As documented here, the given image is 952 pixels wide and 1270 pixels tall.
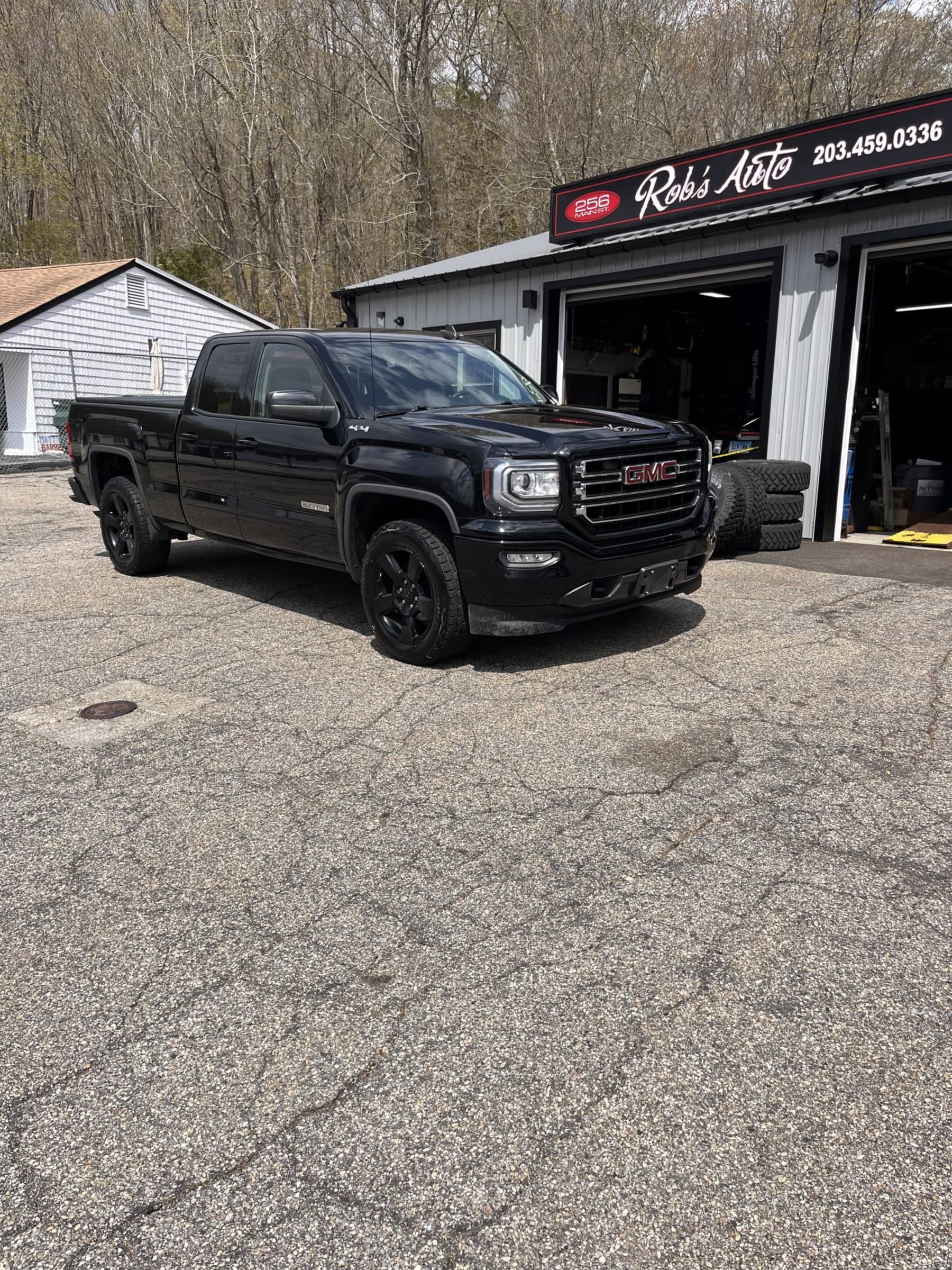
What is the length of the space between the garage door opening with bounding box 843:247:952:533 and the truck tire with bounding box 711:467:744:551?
2504mm

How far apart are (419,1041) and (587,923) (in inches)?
28.7

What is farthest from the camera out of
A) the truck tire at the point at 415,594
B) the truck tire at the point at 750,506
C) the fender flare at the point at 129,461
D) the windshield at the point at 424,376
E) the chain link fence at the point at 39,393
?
the chain link fence at the point at 39,393

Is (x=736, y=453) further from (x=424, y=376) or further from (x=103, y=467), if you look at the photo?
(x=103, y=467)

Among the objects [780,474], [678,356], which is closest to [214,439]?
[780,474]

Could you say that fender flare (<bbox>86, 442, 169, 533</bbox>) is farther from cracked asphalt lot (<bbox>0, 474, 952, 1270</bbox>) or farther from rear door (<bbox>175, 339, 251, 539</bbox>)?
cracked asphalt lot (<bbox>0, 474, 952, 1270</bbox>)

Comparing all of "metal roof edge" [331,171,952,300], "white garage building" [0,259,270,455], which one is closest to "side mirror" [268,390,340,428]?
"metal roof edge" [331,171,952,300]

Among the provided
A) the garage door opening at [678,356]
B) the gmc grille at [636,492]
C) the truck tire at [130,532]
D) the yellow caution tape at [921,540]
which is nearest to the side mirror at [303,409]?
the gmc grille at [636,492]

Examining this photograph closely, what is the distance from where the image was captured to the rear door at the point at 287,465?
5977 mm

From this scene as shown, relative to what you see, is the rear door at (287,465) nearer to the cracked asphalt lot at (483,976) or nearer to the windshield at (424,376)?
the windshield at (424,376)

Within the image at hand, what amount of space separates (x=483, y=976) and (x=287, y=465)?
14.3 feet

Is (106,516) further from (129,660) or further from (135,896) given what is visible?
(135,896)

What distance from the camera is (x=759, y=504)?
9172 millimetres

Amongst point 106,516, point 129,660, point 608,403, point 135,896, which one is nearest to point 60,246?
point 608,403

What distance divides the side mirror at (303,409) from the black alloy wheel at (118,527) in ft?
9.16
